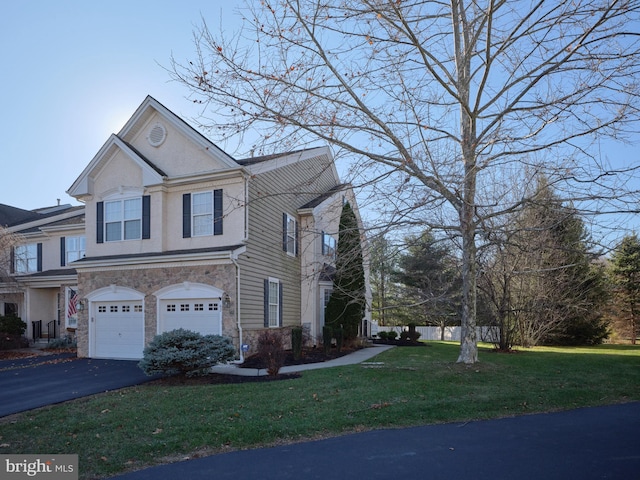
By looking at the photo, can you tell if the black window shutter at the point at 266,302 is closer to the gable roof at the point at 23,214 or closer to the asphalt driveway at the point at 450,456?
the asphalt driveway at the point at 450,456

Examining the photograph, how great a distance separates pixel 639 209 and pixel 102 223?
16.3m

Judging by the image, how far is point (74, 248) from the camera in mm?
22859

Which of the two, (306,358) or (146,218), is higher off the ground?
(146,218)

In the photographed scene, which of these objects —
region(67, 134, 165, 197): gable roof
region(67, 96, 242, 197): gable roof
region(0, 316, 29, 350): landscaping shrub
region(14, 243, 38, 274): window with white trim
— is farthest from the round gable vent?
region(14, 243, 38, 274): window with white trim

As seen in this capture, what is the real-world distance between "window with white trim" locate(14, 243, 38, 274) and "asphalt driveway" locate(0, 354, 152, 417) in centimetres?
824

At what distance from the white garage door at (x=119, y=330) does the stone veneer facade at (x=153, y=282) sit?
433 mm

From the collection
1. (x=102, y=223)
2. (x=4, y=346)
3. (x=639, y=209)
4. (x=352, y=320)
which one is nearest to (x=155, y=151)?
(x=102, y=223)

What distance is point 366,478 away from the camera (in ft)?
17.2

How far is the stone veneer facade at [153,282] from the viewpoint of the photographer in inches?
597

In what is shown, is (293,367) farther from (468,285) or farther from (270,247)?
(468,285)

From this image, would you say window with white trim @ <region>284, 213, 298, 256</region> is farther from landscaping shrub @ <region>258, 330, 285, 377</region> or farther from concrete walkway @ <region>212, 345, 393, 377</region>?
landscaping shrub @ <region>258, 330, 285, 377</region>

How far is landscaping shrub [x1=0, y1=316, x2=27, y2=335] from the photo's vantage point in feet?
69.8

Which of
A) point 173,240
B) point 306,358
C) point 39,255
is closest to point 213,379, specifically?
point 306,358

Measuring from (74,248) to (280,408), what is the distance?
59.4 feet
